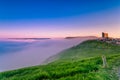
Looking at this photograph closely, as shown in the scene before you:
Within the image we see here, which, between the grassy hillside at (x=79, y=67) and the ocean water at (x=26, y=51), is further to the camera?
the ocean water at (x=26, y=51)

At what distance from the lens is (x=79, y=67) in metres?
8.95

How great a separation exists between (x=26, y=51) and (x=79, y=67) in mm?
4303

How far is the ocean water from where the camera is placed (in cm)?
1172

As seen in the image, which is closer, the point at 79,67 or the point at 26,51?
the point at 79,67

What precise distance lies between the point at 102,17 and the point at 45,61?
4.28 meters

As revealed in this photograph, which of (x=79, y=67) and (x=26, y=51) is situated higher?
(x=26, y=51)

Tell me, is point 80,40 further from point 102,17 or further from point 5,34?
point 5,34

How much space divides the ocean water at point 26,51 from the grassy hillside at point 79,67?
0.41 meters

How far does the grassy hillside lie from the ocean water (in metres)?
0.41

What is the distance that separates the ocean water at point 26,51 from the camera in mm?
11719

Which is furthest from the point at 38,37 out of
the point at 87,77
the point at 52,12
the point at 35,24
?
the point at 87,77

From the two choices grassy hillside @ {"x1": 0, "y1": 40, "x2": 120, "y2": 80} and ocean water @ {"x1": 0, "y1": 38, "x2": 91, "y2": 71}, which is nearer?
grassy hillside @ {"x1": 0, "y1": 40, "x2": 120, "y2": 80}

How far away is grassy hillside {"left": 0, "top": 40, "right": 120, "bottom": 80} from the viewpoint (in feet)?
24.5

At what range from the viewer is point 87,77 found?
6.67 meters
